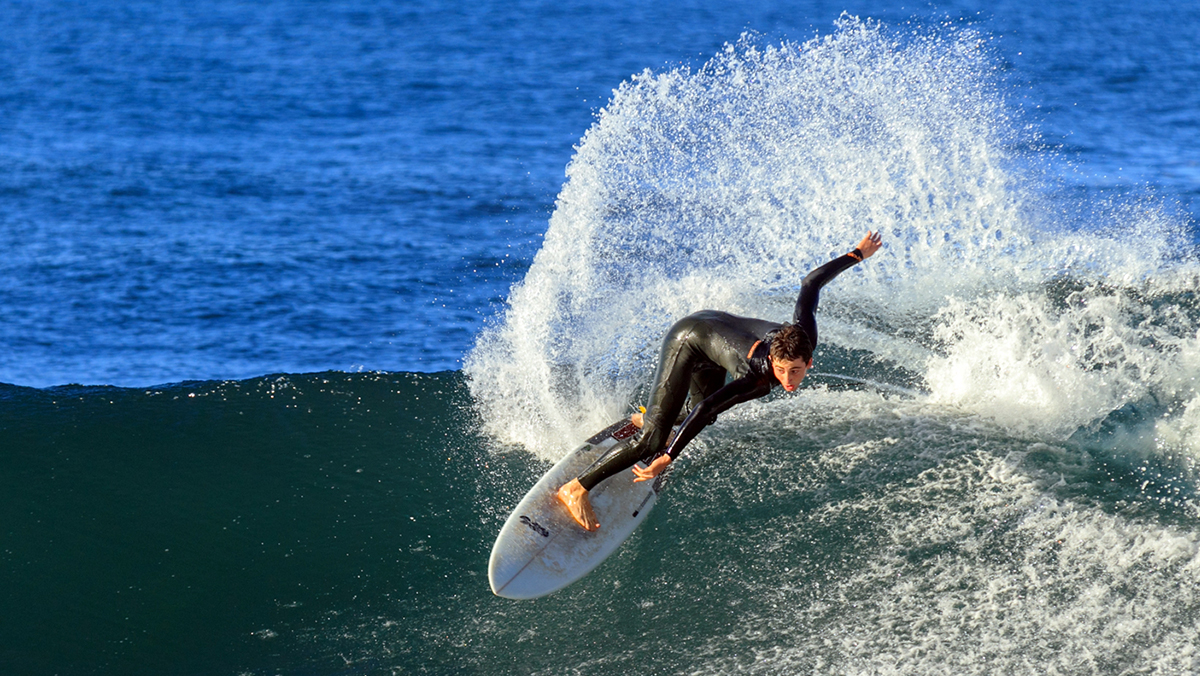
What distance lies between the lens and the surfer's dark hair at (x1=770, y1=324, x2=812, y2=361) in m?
5.52

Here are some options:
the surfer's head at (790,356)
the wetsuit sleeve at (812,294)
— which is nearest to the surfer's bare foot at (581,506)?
the surfer's head at (790,356)

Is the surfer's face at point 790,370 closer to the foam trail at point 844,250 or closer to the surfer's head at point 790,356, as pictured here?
the surfer's head at point 790,356

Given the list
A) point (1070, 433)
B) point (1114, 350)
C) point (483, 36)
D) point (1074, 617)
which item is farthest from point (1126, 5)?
point (1074, 617)

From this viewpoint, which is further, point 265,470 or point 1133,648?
point 265,470

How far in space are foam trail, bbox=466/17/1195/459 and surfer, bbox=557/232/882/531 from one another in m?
1.22

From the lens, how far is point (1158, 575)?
5703 mm

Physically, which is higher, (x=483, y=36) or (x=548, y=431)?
(x=483, y=36)

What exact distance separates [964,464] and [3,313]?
34.7 feet

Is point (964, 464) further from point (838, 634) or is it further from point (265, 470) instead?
point (265, 470)

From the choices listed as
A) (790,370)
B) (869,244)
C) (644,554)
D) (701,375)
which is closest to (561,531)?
(644,554)

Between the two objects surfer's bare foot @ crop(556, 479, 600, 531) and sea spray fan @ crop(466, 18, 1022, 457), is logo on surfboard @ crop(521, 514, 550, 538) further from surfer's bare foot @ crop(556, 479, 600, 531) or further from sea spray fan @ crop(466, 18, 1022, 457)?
sea spray fan @ crop(466, 18, 1022, 457)

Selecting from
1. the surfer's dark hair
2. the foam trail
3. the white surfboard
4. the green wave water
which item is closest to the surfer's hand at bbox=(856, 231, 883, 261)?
the surfer's dark hair

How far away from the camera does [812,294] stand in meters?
6.15

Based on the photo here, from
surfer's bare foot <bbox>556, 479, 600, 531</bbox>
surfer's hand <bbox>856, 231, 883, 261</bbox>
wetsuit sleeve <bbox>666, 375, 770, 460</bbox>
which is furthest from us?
surfer's bare foot <bbox>556, 479, 600, 531</bbox>
